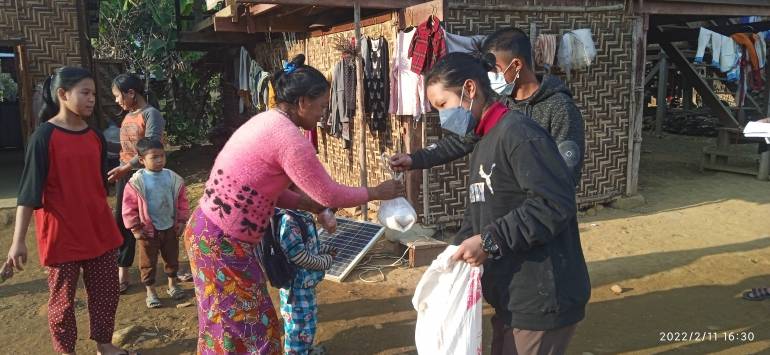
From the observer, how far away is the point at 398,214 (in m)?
2.63

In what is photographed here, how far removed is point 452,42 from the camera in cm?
564

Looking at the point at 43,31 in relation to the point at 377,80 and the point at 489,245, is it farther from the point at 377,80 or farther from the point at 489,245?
the point at 489,245

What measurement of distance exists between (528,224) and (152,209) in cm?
338

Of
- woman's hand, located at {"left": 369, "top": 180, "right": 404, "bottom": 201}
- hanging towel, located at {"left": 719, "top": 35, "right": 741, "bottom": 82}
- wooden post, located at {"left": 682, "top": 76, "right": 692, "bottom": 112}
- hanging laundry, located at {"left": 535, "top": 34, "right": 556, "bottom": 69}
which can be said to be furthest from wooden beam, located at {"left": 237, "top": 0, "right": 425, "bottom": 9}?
wooden post, located at {"left": 682, "top": 76, "right": 692, "bottom": 112}

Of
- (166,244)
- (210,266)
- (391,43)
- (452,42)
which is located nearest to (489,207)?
(210,266)

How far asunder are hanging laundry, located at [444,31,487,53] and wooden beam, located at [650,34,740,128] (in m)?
5.71

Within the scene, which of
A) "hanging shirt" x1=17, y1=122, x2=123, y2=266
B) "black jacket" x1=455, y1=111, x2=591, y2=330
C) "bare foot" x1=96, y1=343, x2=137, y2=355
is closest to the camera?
"black jacket" x1=455, y1=111, x2=591, y2=330

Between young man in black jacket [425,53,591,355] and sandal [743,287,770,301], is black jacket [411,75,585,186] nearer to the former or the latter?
young man in black jacket [425,53,591,355]

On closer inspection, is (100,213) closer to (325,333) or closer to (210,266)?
→ (210,266)

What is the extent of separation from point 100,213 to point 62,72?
2.73 ft

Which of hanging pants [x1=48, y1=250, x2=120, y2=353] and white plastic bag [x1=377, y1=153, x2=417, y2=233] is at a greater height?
white plastic bag [x1=377, y1=153, x2=417, y2=233]

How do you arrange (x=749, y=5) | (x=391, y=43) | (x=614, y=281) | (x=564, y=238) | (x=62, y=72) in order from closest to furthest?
1. (x=564, y=238)
2. (x=62, y=72)
3. (x=614, y=281)
4. (x=391, y=43)
5. (x=749, y=5)

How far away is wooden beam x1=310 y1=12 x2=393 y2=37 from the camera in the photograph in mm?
6344

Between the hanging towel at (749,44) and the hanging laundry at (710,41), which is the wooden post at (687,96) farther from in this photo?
the hanging laundry at (710,41)
